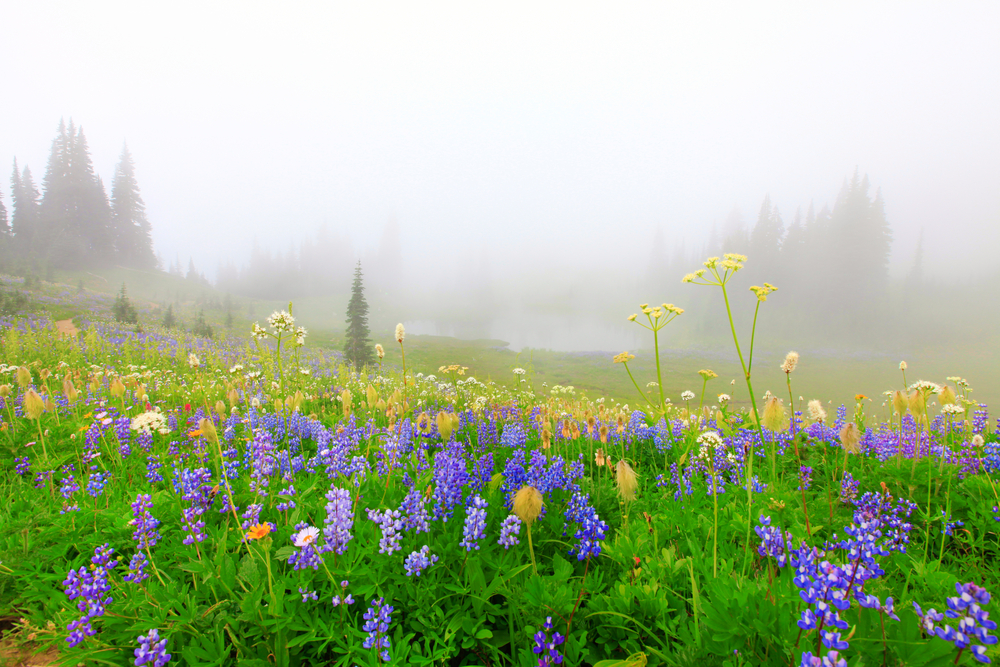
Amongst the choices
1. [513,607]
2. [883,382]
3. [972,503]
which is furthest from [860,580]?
[883,382]

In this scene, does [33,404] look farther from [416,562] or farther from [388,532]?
[416,562]

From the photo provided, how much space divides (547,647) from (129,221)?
9210 centimetres

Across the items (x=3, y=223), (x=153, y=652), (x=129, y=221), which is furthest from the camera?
(x=129, y=221)

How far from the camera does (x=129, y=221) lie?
2505 inches

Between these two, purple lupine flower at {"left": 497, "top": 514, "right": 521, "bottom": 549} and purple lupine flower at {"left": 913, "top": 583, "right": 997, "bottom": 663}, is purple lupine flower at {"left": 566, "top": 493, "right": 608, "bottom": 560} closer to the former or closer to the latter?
purple lupine flower at {"left": 497, "top": 514, "right": 521, "bottom": 549}

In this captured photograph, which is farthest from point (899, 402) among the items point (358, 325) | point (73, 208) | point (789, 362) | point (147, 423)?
point (73, 208)

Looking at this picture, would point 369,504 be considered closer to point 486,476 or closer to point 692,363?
point 486,476

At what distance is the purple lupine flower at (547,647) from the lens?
1.58 m

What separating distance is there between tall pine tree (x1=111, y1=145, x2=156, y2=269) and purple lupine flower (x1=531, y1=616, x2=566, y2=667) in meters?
88.0

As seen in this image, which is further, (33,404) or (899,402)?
(33,404)

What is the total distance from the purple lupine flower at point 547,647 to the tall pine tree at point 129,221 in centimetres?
8800

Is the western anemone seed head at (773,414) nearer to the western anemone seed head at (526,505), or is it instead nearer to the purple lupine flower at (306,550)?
the western anemone seed head at (526,505)

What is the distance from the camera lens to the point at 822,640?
3.78ft

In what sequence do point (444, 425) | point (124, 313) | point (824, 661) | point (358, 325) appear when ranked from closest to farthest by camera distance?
point (824, 661) < point (444, 425) < point (124, 313) < point (358, 325)
